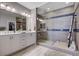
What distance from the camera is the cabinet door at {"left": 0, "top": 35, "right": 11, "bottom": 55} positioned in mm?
1869

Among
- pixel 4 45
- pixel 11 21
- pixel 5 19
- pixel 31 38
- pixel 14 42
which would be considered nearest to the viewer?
pixel 5 19

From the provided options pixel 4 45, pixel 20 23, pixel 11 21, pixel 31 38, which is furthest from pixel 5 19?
pixel 31 38

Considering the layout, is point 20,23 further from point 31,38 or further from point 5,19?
point 31,38

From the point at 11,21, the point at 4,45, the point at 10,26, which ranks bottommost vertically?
the point at 4,45

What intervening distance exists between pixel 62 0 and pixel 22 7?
0.92m

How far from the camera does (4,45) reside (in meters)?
1.95

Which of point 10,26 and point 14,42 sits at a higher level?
point 10,26

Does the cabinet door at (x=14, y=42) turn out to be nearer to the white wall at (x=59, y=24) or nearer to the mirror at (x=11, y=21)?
the mirror at (x=11, y=21)

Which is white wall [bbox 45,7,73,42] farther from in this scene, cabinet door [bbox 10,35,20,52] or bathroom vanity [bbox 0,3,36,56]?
cabinet door [bbox 10,35,20,52]

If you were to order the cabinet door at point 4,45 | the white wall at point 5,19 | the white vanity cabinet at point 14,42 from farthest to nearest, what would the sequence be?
1. the white vanity cabinet at point 14,42
2. the cabinet door at point 4,45
3. the white wall at point 5,19

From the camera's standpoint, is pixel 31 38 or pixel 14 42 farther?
pixel 31 38

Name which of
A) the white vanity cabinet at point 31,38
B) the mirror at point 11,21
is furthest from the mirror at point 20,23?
the white vanity cabinet at point 31,38

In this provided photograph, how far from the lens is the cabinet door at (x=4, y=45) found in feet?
6.13

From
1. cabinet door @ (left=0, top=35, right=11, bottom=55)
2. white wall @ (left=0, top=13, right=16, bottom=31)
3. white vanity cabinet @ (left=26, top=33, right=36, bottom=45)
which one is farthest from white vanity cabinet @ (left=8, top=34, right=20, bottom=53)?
white vanity cabinet @ (left=26, top=33, right=36, bottom=45)
